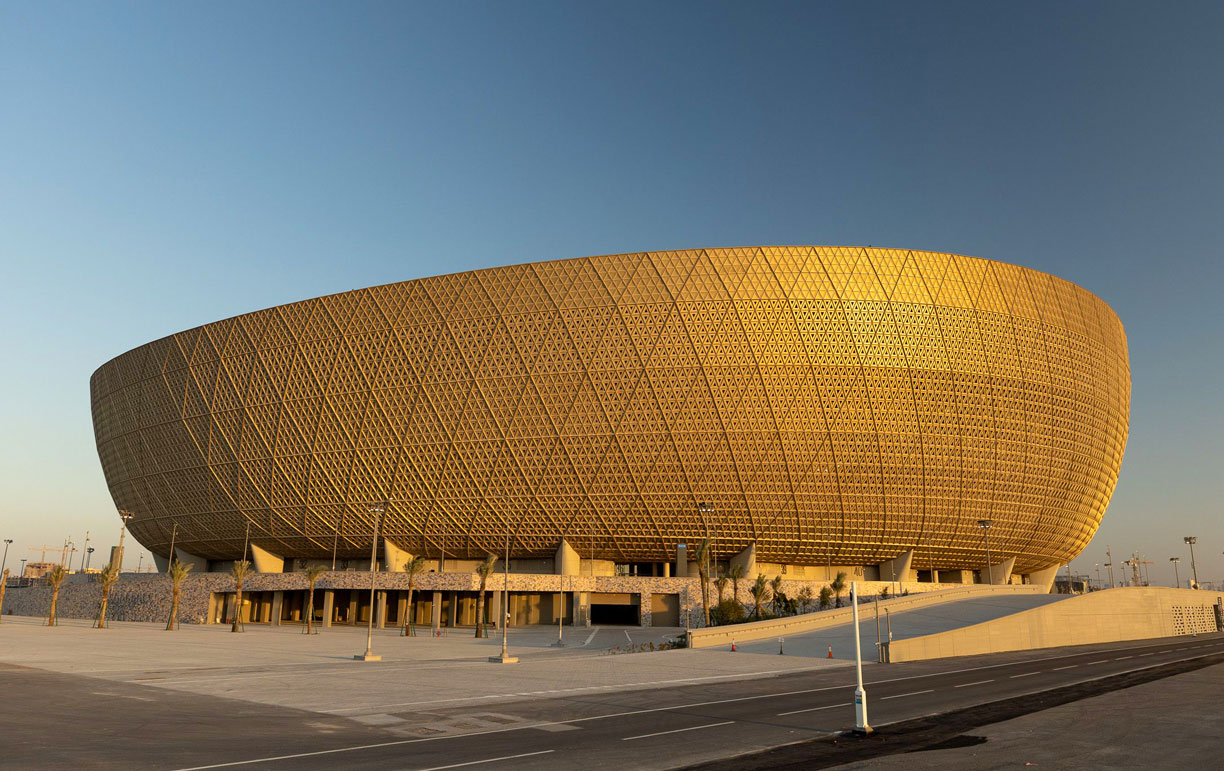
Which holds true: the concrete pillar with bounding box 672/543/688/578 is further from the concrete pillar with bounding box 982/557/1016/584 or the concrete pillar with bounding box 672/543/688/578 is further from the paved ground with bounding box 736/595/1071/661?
the concrete pillar with bounding box 982/557/1016/584

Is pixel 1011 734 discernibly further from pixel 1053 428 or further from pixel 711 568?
pixel 1053 428

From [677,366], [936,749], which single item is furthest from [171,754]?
[677,366]

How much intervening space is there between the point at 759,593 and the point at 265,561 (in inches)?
1503

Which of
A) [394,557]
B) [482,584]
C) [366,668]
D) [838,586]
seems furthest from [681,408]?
[366,668]

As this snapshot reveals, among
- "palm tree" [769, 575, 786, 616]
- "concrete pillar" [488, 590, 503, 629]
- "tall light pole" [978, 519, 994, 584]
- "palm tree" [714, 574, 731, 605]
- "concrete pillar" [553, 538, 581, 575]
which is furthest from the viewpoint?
"concrete pillar" [553, 538, 581, 575]

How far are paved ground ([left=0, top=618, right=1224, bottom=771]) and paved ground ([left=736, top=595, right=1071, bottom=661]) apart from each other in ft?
20.6

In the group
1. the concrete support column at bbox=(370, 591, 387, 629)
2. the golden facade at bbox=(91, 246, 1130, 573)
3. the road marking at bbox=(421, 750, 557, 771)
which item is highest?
the golden facade at bbox=(91, 246, 1130, 573)

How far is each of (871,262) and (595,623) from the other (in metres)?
29.9

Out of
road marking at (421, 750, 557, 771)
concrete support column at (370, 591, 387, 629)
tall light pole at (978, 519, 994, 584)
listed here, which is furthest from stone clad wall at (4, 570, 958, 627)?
road marking at (421, 750, 557, 771)

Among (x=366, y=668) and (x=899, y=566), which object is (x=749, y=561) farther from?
(x=366, y=668)

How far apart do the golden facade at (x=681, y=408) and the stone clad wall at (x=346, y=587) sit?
2.66 metres

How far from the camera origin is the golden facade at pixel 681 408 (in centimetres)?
4900

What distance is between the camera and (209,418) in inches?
2349

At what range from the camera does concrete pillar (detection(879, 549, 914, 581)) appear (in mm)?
53750
